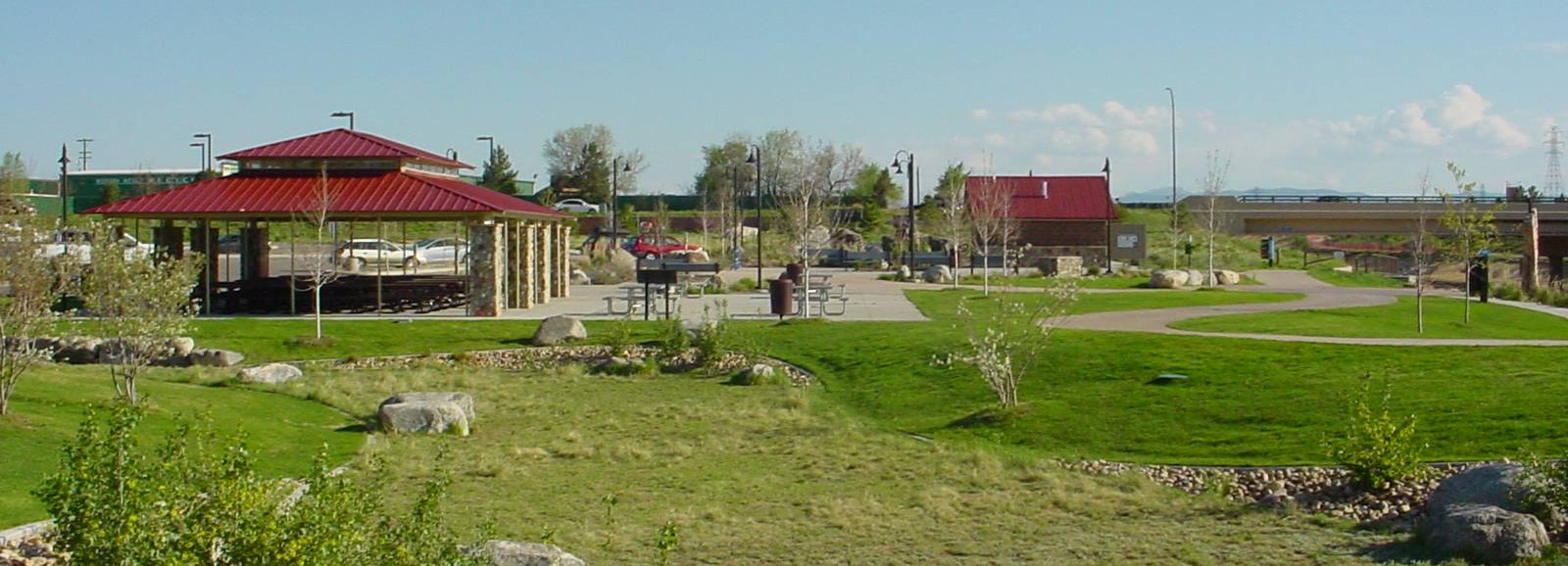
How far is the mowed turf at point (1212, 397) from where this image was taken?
50.8ft

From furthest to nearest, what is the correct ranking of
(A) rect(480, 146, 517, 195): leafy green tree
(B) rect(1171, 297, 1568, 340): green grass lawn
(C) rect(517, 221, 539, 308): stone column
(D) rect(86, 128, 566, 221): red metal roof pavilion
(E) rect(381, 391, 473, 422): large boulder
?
(A) rect(480, 146, 517, 195): leafy green tree, (C) rect(517, 221, 539, 308): stone column, (D) rect(86, 128, 566, 221): red metal roof pavilion, (B) rect(1171, 297, 1568, 340): green grass lawn, (E) rect(381, 391, 473, 422): large boulder

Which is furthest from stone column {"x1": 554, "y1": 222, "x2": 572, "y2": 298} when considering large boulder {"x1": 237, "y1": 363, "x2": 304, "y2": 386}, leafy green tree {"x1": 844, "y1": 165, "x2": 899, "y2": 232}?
leafy green tree {"x1": 844, "y1": 165, "x2": 899, "y2": 232}

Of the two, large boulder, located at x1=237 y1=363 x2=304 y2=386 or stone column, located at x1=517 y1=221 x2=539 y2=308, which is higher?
stone column, located at x1=517 y1=221 x2=539 y2=308

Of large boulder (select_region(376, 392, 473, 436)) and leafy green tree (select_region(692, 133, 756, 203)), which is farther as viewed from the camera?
leafy green tree (select_region(692, 133, 756, 203))

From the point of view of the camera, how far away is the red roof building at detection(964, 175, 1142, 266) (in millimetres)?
63031

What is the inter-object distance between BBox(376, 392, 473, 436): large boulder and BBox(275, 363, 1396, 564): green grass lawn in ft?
1.16

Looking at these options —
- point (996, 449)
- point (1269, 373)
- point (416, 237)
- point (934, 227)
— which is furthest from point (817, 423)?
point (416, 237)

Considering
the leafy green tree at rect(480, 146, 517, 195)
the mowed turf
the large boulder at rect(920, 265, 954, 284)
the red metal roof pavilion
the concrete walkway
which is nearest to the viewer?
the mowed turf

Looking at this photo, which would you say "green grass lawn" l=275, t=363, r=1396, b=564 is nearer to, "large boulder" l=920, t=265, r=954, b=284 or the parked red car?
"large boulder" l=920, t=265, r=954, b=284

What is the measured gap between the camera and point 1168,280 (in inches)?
1665

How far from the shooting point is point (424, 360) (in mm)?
26422

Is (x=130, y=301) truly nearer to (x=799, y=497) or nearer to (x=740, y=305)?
(x=799, y=497)

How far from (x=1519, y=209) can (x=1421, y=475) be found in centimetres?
6864

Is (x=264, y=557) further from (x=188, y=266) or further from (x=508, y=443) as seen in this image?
(x=188, y=266)
